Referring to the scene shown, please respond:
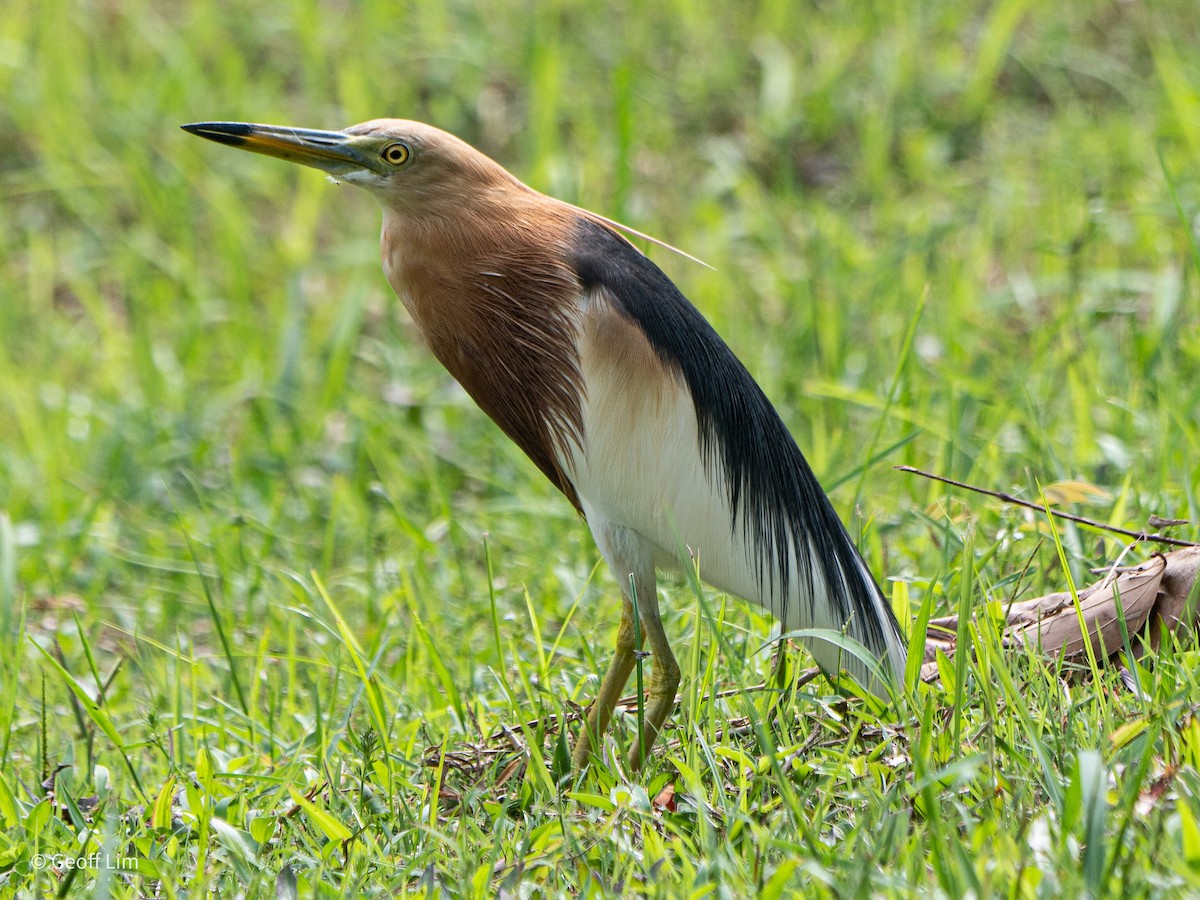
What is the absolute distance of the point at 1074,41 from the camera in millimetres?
6844

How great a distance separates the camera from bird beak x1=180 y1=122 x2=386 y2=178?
268 centimetres

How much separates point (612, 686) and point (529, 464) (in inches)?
75.7

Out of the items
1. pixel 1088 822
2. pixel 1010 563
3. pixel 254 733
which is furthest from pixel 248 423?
pixel 1088 822

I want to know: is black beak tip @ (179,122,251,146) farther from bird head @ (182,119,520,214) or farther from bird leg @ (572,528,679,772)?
bird leg @ (572,528,679,772)

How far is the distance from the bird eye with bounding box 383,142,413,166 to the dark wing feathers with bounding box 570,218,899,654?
0.37m

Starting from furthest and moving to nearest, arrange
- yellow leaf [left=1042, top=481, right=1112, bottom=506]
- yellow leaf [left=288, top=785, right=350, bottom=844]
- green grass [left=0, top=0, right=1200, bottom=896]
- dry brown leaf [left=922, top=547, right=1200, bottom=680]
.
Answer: yellow leaf [left=1042, top=481, right=1112, bottom=506]
dry brown leaf [left=922, top=547, right=1200, bottom=680]
yellow leaf [left=288, top=785, right=350, bottom=844]
green grass [left=0, top=0, right=1200, bottom=896]

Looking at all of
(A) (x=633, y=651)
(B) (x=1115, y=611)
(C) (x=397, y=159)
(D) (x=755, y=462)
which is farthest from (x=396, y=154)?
(B) (x=1115, y=611)

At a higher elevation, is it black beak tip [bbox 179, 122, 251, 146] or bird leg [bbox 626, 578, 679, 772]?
black beak tip [bbox 179, 122, 251, 146]

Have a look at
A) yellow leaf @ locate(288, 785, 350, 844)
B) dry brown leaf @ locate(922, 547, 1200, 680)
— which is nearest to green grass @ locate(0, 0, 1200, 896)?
yellow leaf @ locate(288, 785, 350, 844)

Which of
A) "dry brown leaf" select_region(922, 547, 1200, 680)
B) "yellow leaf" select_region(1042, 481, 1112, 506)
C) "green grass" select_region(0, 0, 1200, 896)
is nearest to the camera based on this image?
"green grass" select_region(0, 0, 1200, 896)

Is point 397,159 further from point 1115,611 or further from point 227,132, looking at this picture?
point 1115,611

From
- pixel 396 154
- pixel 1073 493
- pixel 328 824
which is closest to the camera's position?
pixel 328 824

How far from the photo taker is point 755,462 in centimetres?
275

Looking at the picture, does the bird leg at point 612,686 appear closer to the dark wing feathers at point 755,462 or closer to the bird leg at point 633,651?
the bird leg at point 633,651
